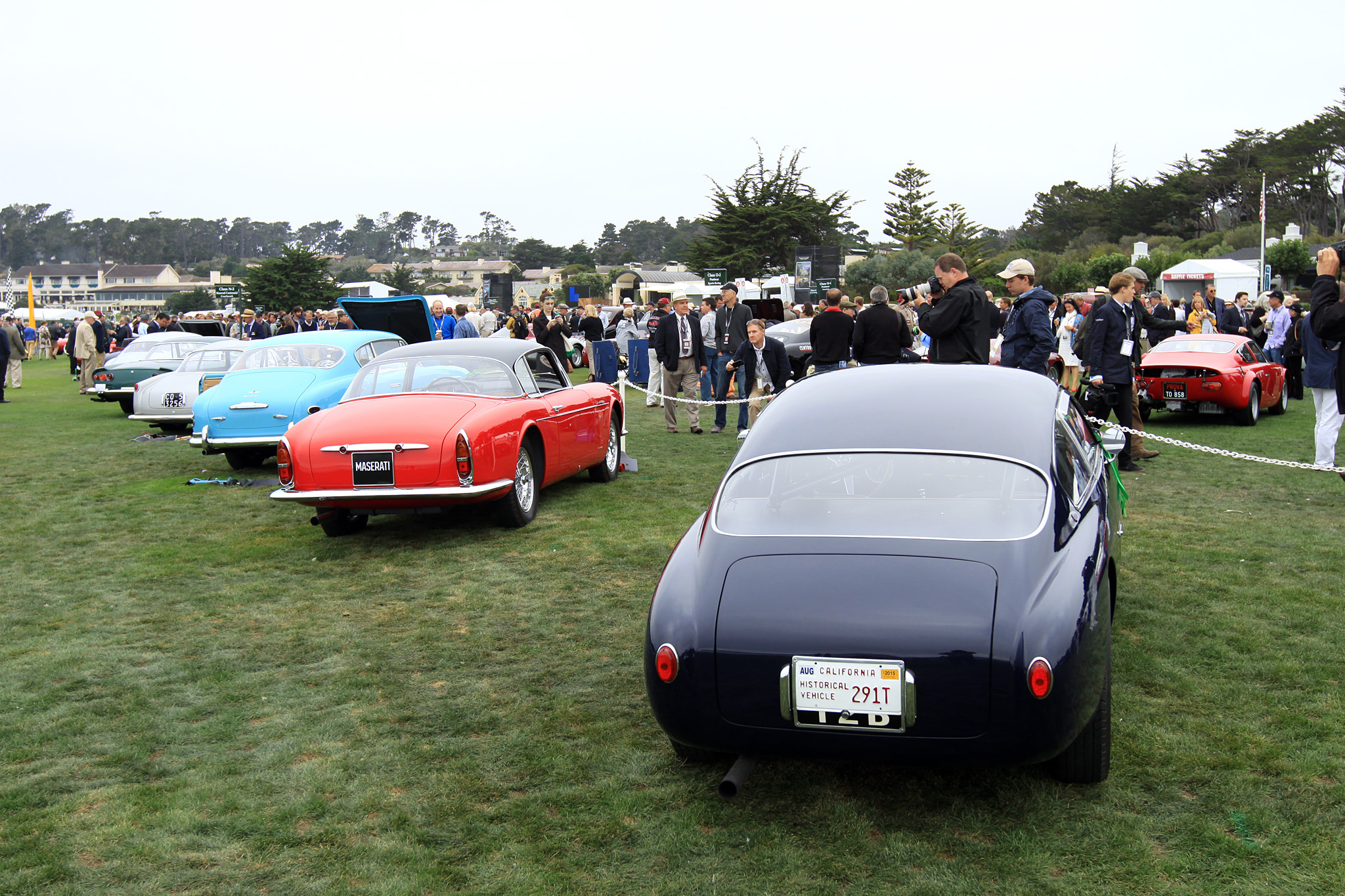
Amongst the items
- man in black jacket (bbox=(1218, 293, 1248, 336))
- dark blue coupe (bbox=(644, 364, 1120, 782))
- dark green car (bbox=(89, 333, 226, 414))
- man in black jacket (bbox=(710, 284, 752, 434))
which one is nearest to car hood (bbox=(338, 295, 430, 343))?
dark green car (bbox=(89, 333, 226, 414))

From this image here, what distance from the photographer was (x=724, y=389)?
14.8m

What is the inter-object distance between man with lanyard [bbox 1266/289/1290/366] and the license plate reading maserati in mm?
17172

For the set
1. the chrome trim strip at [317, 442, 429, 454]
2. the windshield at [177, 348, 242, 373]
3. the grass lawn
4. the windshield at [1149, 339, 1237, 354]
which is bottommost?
the grass lawn

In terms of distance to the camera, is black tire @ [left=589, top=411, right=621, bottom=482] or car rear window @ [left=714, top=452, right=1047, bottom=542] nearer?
car rear window @ [left=714, top=452, right=1047, bottom=542]

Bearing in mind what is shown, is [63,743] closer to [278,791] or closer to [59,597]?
[278,791]

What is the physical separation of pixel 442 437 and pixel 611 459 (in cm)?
331

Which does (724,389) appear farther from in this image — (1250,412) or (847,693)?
(847,693)

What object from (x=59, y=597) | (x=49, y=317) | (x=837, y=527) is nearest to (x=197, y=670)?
(x=59, y=597)

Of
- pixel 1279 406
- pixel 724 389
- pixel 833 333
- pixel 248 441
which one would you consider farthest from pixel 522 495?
pixel 1279 406

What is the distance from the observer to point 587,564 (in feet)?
24.1

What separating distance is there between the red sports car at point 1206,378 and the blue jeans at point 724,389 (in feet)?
16.8

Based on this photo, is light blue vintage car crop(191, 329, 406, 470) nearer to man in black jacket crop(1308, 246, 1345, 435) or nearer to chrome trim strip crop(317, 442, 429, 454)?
chrome trim strip crop(317, 442, 429, 454)

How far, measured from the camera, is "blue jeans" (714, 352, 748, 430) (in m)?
13.7

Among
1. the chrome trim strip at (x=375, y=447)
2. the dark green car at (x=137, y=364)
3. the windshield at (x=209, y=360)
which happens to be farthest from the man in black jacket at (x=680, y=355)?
the dark green car at (x=137, y=364)
